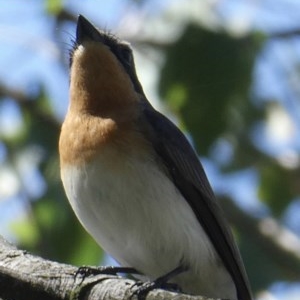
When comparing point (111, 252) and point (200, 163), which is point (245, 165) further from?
point (111, 252)

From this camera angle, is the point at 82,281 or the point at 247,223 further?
the point at 247,223

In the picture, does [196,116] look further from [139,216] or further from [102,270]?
[102,270]

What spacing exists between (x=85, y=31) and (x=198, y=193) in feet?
4.12

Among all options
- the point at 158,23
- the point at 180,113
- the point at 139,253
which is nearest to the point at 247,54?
the point at 180,113

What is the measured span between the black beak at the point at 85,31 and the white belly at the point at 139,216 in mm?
1008

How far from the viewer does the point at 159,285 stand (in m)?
4.80

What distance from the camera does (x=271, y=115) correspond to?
7047 mm

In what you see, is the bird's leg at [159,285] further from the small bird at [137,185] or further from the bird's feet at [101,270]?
the bird's feet at [101,270]

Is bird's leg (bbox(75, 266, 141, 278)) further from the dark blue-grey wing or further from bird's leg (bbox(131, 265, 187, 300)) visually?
the dark blue-grey wing

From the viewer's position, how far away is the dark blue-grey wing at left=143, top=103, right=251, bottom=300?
5590mm

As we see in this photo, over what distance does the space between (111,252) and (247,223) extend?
1.73m

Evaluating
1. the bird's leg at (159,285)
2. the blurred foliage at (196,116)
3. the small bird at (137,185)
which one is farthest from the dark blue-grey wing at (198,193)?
the bird's leg at (159,285)

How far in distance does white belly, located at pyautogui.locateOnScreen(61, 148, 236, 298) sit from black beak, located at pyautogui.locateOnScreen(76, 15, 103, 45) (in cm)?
101

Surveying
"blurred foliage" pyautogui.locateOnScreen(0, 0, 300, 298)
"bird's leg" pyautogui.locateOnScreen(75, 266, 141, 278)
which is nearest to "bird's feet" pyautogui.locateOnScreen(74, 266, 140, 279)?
"bird's leg" pyautogui.locateOnScreen(75, 266, 141, 278)
